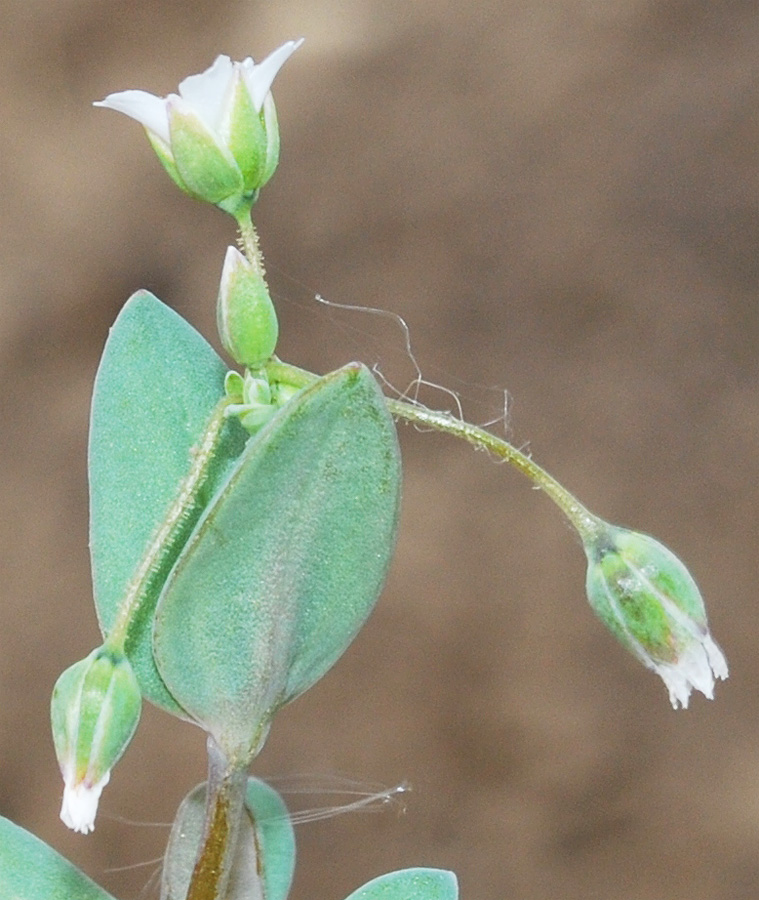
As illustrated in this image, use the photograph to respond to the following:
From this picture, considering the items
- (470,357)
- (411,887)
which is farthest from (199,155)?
(470,357)

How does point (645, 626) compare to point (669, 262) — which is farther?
point (669, 262)

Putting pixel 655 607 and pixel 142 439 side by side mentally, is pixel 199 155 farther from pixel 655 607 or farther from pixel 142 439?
pixel 655 607

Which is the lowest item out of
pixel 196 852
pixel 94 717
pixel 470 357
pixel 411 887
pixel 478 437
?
pixel 470 357

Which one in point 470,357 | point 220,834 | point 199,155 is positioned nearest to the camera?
point 220,834

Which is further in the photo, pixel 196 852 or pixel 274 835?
pixel 274 835

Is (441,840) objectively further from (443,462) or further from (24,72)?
(24,72)

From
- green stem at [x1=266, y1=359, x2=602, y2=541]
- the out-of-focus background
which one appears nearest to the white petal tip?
green stem at [x1=266, y1=359, x2=602, y2=541]

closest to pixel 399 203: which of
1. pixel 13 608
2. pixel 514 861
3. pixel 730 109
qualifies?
pixel 730 109
